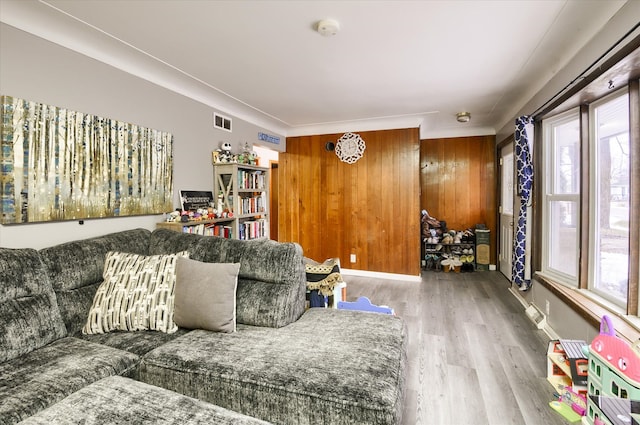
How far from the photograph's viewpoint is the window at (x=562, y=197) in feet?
9.05

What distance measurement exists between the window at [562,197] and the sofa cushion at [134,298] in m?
3.30

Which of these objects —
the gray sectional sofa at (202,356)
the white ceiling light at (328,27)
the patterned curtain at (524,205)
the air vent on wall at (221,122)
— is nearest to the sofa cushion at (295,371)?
the gray sectional sofa at (202,356)

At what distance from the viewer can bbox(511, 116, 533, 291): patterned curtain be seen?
3.24 metres

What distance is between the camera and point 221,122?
3.75 meters

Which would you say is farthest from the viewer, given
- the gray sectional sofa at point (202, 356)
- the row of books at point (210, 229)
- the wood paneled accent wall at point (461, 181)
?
the wood paneled accent wall at point (461, 181)

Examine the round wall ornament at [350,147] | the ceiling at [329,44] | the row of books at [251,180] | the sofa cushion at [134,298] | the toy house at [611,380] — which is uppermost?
the ceiling at [329,44]

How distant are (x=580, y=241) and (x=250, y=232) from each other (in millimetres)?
3362

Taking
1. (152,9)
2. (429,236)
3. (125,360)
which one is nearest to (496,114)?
(429,236)

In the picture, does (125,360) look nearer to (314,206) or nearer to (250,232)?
(250,232)

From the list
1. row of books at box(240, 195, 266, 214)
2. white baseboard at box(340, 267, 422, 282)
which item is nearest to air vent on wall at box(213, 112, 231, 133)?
row of books at box(240, 195, 266, 214)

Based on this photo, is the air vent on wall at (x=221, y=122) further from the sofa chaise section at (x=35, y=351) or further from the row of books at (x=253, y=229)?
the sofa chaise section at (x=35, y=351)

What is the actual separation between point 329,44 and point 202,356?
2.29 metres

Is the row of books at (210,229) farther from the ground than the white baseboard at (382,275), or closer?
farther from the ground

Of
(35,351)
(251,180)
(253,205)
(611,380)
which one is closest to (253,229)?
(253,205)
